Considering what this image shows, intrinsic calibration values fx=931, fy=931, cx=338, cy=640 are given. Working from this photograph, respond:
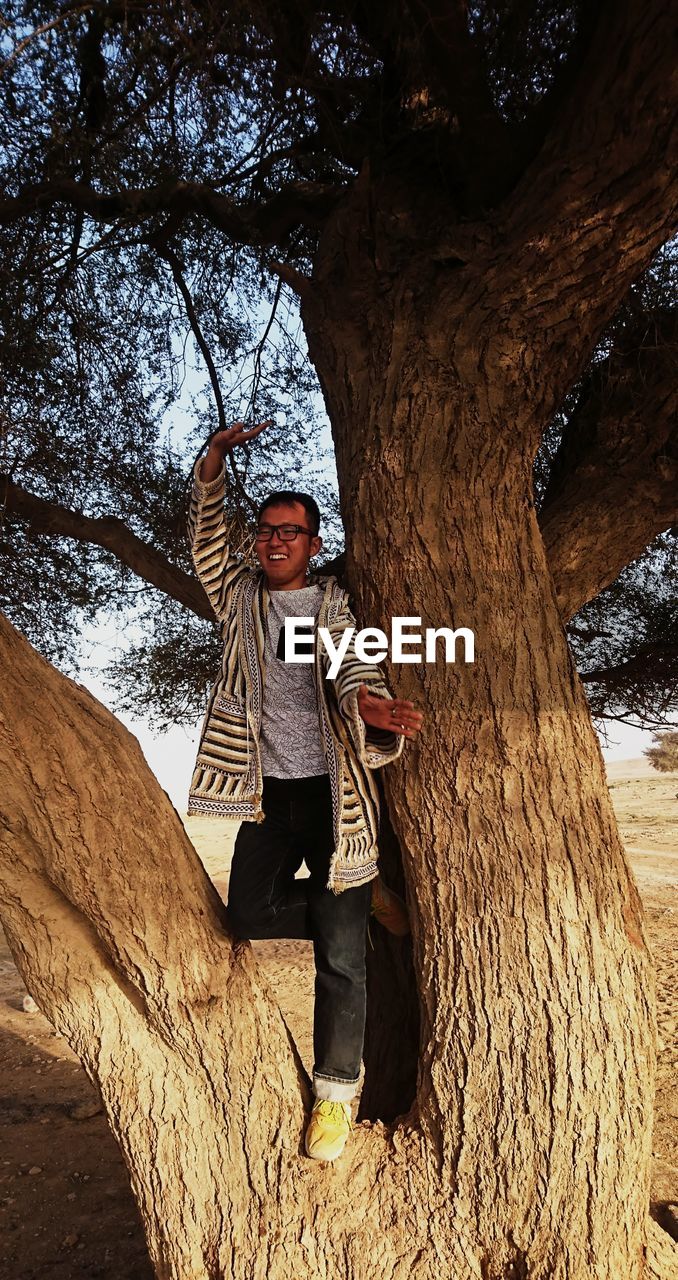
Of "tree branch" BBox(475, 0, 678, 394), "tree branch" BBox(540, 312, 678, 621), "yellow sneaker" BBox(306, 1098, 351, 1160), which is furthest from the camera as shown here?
"tree branch" BBox(540, 312, 678, 621)

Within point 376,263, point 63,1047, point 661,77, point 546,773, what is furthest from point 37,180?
point 63,1047

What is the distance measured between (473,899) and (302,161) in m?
4.23

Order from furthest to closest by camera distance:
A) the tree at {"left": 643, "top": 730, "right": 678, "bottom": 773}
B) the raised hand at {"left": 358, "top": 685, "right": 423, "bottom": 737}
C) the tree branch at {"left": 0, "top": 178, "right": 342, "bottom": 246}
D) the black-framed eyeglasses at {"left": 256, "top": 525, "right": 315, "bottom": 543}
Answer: the tree at {"left": 643, "top": 730, "right": 678, "bottom": 773} → the tree branch at {"left": 0, "top": 178, "right": 342, "bottom": 246} → the black-framed eyeglasses at {"left": 256, "top": 525, "right": 315, "bottom": 543} → the raised hand at {"left": 358, "top": 685, "right": 423, "bottom": 737}

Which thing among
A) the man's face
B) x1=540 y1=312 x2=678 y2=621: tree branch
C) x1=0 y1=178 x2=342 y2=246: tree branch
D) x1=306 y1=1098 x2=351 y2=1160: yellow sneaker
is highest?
x1=0 y1=178 x2=342 y2=246: tree branch

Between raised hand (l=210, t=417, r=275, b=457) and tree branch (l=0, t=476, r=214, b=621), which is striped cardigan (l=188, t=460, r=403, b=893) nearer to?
raised hand (l=210, t=417, r=275, b=457)

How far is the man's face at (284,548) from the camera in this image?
144 inches

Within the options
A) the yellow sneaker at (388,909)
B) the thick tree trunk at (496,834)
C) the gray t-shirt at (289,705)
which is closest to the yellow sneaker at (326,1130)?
the thick tree trunk at (496,834)

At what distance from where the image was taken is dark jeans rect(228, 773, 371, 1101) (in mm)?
3281

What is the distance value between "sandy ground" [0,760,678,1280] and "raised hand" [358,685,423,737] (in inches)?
102

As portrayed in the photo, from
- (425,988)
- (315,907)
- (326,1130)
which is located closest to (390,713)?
(315,907)

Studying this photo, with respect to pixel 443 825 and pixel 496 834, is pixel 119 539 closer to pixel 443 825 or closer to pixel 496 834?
pixel 443 825

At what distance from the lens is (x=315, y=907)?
132 inches

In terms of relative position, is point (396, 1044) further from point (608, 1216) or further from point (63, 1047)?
point (63, 1047)

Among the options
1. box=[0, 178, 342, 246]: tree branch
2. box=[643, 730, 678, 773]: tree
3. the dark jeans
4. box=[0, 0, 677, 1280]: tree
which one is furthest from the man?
box=[643, 730, 678, 773]: tree
